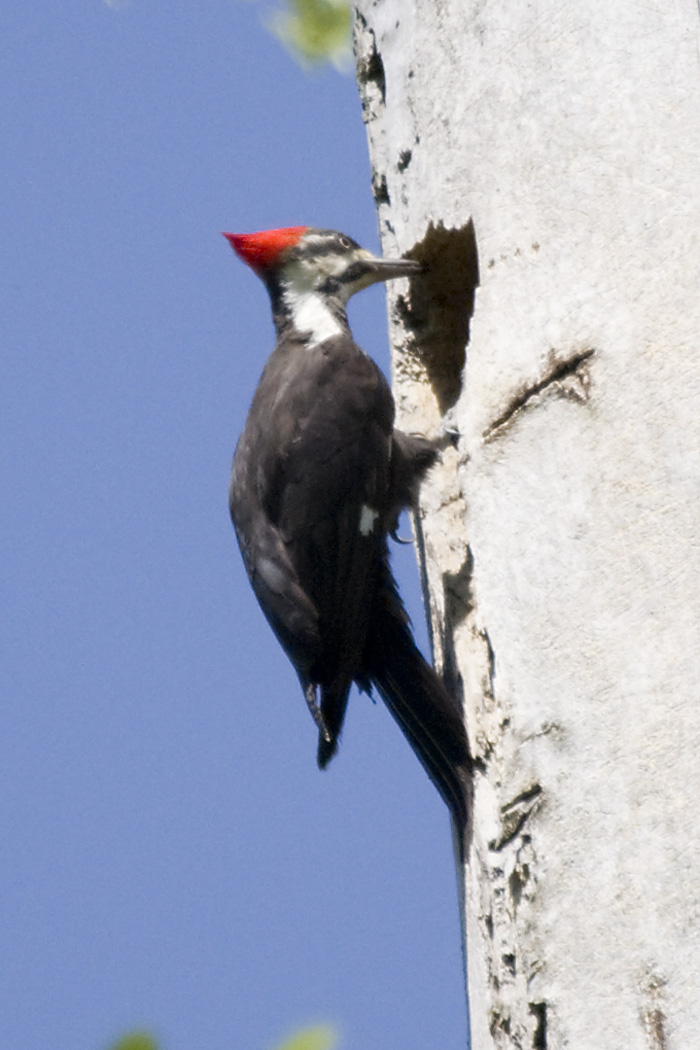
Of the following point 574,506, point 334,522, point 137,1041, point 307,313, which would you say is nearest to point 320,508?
point 334,522

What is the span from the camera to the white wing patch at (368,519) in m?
2.87

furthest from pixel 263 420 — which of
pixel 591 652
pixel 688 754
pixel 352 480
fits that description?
pixel 688 754

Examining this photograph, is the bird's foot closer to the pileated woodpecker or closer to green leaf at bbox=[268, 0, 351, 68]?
the pileated woodpecker

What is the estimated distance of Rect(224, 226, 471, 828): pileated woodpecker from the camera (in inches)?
105

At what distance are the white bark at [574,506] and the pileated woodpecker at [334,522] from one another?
5.6 inches

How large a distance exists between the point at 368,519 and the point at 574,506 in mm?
907

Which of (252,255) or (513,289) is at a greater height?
(252,255)

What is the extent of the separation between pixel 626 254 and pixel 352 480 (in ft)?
3.04

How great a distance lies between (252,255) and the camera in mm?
3604

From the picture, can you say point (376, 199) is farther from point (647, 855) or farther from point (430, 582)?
point (647, 855)

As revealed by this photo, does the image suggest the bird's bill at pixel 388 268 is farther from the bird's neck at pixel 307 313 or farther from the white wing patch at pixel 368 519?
the white wing patch at pixel 368 519

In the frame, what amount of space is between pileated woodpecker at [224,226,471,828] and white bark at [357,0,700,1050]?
0.46 feet

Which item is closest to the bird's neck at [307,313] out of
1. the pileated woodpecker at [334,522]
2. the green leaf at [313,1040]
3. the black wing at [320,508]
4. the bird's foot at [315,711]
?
the pileated woodpecker at [334,522]

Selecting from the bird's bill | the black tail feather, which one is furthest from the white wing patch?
the bird's bill
